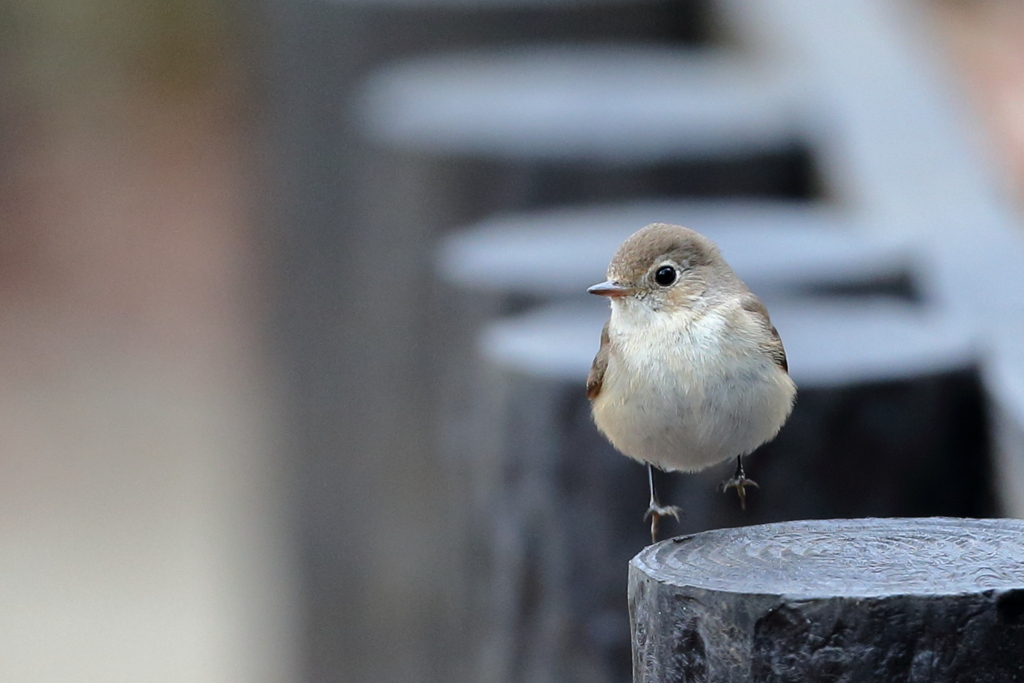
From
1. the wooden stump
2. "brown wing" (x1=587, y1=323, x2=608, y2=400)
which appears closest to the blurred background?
"brown wing" (x1=587, y1=323, x2=608, y2=400)

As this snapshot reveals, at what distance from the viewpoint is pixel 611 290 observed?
2.82 m

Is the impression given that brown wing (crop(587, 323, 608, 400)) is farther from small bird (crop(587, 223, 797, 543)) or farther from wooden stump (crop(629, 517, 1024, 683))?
wooden stump (crop(629, 517, 1024, 683))

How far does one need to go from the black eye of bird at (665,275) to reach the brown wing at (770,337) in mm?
149

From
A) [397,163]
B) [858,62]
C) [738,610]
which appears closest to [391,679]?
[397,163]

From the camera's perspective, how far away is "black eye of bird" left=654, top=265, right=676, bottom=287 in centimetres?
288

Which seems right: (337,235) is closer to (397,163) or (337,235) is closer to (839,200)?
(397,163)

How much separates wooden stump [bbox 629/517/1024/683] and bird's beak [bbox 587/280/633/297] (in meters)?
0.90

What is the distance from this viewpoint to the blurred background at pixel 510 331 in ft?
10.9

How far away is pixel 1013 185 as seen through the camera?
643 centimetres

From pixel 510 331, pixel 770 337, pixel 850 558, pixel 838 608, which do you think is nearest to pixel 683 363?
pixel 770 337

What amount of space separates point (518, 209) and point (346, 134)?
169 cm

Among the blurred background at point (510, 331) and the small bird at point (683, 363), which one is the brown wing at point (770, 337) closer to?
the small bird at point (683, 363)

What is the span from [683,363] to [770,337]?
0.74 ft

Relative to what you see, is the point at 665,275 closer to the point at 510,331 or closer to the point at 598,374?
the point at 598,374
